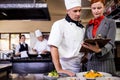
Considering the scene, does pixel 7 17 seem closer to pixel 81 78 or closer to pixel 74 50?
pixel 74 50

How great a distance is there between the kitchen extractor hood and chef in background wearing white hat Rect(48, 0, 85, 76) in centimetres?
123

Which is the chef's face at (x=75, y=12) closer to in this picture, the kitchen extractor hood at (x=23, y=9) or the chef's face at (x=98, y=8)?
the chef's face at (x=98, y=8)

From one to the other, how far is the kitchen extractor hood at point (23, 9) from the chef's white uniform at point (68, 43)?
1250 mm

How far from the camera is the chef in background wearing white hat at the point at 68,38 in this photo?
87.7 inches

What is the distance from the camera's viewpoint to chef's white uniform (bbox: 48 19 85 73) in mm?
2263

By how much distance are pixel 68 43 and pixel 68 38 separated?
0.16 ft

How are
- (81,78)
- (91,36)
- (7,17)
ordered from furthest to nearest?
(7,17), (91,36), (81,78)

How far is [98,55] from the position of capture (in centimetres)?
220

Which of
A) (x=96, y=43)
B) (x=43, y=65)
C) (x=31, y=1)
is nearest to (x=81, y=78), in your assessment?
(x=96, y=43)

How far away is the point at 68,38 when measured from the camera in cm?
230

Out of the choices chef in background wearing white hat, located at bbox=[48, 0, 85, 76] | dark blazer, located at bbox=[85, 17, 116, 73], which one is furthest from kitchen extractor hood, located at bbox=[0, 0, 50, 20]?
dark blazer, located at bbox=[85, 17, 116, 73]

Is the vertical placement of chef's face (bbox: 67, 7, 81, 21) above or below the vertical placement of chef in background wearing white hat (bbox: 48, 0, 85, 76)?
above

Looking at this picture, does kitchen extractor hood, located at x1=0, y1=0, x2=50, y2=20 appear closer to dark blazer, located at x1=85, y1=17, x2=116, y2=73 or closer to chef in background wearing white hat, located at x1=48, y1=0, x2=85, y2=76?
chef in background wearing white hat, located at x1=48, y1=0, x2=85, y2=76

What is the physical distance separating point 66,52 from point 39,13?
174cm
